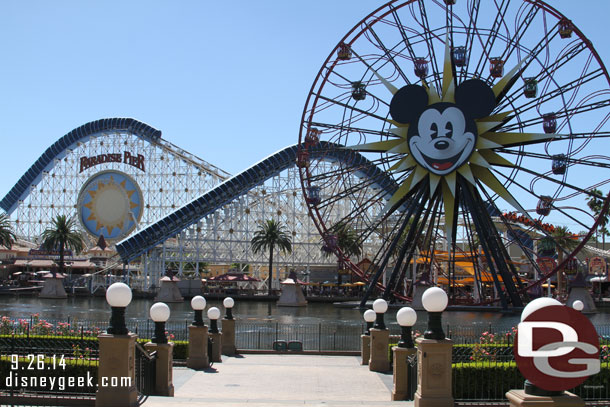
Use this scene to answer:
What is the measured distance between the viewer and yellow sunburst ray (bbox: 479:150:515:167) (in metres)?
44.6

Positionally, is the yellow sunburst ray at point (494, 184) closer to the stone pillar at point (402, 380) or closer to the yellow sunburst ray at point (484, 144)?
the yellow sunburst ray at point (484, 144)

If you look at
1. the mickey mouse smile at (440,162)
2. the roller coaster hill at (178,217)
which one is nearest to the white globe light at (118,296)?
the mickey mouse smile at (440,162)

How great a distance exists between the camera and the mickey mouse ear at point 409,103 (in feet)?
153

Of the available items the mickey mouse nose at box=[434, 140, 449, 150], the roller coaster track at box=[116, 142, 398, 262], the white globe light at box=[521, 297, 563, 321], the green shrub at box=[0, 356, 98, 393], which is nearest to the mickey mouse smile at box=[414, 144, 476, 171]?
the mickey mouse nose at box=[434, 140, 449, 150]

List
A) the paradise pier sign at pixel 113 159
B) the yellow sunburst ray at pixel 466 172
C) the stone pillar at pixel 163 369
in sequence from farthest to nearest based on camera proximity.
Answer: the paradise pier sign at pixel 113 159 < the yellow sunburst ray at pixel 466 172 < the stone pillar at pixel 163 369

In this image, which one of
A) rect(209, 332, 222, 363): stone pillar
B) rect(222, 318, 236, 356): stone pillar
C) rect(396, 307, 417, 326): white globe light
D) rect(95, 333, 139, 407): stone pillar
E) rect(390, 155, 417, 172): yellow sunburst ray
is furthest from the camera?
rect(390, 155, 417, 172): yellow sunburst ray

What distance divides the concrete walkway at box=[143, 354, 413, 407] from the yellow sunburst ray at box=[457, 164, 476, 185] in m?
20.5

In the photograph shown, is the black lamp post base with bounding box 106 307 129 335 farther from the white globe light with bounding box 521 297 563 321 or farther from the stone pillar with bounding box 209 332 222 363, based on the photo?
the stone pillar with bounding box 209 332 222 363

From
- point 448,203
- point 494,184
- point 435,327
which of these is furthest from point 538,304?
point 448,203

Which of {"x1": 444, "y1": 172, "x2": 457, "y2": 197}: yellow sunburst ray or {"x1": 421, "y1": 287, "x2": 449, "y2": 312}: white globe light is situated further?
{"x1": 444, "y1": 172, "x2": 457, "y2": 197}: yellow sunburst ray

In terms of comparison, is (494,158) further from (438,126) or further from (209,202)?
(209,202)

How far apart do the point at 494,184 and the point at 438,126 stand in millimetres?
4872

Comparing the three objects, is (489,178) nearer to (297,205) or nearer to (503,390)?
(503,390)

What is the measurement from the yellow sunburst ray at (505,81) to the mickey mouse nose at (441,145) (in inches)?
161
